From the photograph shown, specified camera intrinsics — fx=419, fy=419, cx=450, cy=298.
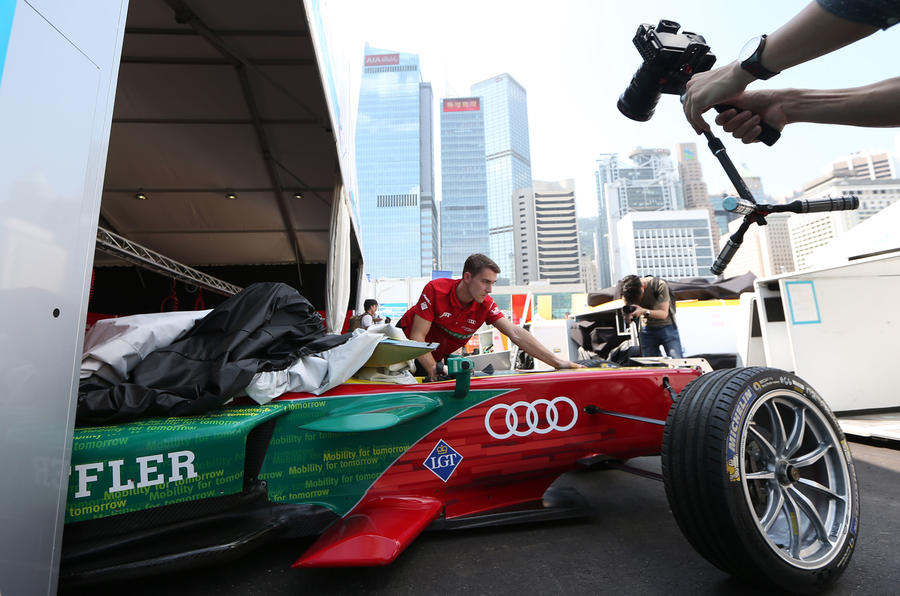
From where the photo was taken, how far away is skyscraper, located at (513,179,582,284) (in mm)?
120938

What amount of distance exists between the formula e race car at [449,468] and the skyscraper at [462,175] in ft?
412

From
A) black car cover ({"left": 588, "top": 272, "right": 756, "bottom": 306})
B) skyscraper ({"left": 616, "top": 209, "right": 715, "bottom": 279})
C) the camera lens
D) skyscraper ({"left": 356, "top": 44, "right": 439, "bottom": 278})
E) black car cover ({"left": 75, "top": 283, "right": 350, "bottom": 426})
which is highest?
skyscraper ({"left": 356, "top": 44, "right": 439, "bottom": 278})

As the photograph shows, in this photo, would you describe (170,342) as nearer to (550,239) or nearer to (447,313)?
(447,313)

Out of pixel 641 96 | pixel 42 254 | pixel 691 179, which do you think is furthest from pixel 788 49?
pixel 691 179

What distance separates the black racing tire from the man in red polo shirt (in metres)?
1.29

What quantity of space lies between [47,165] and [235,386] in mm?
817

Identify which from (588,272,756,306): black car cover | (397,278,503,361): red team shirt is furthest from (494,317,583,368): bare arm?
(588,272,756,306): black car cover

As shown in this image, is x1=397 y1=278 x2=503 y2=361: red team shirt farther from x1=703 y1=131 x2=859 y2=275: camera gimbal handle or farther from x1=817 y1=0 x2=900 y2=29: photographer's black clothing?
x1=817 y1=0 x2=900 y2=29: photographer's black clothing

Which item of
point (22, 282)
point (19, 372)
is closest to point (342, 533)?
point (19, 372)

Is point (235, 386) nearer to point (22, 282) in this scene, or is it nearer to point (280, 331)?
point (280, 331)

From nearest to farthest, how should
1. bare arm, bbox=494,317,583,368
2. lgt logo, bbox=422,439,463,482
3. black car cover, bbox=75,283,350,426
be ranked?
black car cover, bbox=75,283,350,426 < lgt logo, bbox=422,439,463,482 < bare arm, bbox=494,317,583,368

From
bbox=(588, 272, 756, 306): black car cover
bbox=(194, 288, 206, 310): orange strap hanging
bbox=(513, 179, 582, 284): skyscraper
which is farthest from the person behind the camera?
bbox=(513, 179, 582, 284): skyscraper

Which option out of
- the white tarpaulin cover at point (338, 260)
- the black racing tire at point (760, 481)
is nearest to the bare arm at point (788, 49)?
the black racing tire at point (760, 481)

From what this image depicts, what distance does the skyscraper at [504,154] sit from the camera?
12769cm
